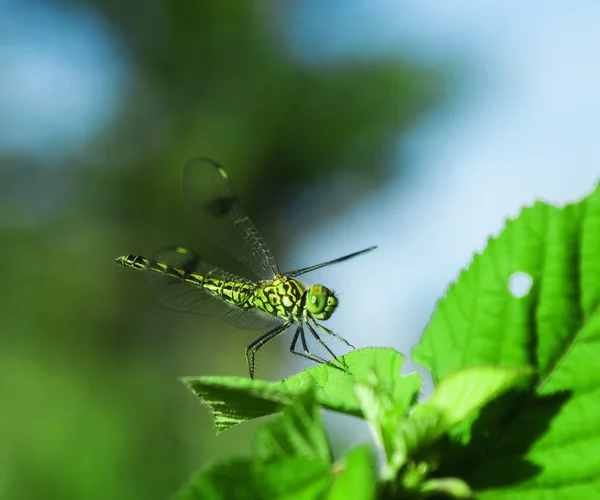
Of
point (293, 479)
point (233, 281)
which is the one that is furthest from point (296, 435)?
point (233, 281)

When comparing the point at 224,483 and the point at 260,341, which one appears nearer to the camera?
the point at 224,483

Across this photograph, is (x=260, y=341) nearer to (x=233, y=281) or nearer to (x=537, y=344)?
(x=233, y=281)

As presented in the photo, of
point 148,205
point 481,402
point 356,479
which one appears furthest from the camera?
point 148,205

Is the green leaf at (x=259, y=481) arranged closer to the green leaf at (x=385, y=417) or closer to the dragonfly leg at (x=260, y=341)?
the green leaf at (x=385, y=417)

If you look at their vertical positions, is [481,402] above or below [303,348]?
below

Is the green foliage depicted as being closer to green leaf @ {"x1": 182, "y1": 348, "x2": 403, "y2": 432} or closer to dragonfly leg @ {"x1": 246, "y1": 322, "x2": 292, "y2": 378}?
green leaf @ {"x1": 182, "y1": 348, "x2": 403, "y2": 432}

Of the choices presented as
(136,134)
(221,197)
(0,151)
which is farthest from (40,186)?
(221,197)
